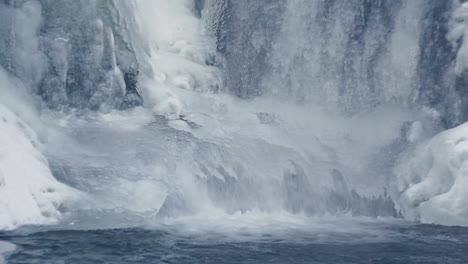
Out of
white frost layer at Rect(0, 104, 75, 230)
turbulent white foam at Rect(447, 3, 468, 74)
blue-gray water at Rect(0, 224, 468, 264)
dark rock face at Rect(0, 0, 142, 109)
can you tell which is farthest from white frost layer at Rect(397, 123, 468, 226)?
white frost layer at Rect(0, 104, 75, 230)

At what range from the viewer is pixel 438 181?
12.0 meters

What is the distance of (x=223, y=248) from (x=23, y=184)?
3.38 m

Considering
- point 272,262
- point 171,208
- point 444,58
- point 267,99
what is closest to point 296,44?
point 267,99

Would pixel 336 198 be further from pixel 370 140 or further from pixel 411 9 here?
pixel 411 9

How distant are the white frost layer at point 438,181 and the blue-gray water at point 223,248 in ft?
6.10

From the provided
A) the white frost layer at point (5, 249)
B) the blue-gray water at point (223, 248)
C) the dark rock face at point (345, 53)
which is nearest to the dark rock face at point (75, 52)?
the dark rock face at point (345, 53)

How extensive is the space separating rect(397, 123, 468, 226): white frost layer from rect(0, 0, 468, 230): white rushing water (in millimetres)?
33

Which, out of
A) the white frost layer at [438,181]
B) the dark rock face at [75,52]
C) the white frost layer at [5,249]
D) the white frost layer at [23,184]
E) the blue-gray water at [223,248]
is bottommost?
the white frost layer at [5,249]

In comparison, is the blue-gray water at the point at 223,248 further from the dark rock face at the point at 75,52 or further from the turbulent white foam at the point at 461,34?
the turbulent white foam at the point at 461,34

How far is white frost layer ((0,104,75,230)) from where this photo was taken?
8.29 metres

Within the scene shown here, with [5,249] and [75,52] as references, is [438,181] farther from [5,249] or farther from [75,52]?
[5,249]

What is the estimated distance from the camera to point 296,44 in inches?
Result: 615

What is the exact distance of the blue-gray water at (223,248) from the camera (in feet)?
22.8

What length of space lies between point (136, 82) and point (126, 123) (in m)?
1.35
